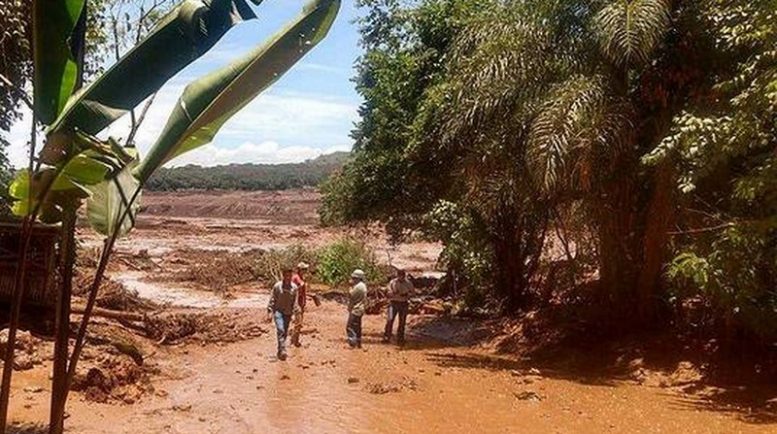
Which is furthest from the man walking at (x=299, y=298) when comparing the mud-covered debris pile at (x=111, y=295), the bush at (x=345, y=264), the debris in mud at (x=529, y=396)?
the bush at (x=345, y=264)

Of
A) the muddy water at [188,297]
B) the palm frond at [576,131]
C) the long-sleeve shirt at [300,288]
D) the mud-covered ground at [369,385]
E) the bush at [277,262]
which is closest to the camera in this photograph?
the mud-covered ground at [369,385]

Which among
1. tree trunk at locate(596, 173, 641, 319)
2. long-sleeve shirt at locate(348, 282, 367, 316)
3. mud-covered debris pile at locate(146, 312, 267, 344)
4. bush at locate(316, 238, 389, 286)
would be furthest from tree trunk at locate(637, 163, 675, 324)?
bush at locate(316, 238, 389, 286)

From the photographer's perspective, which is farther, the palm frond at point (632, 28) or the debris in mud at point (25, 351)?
the debris in mud at point (25, 351)

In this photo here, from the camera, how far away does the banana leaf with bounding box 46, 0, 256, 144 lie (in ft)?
14.5

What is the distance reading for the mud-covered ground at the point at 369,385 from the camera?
365 inches

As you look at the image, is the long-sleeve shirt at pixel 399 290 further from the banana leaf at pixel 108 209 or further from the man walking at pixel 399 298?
the banana leaf at pixel 108 209

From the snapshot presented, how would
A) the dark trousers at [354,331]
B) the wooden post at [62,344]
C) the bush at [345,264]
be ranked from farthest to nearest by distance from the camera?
1. the bush at [345,264]
2. the dark trousers at [354,331]
3. the wooden post at [62,344]

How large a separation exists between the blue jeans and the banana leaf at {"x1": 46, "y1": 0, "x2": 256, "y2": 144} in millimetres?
8451

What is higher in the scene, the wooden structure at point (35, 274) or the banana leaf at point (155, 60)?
the banana leaf at point (155, 60)

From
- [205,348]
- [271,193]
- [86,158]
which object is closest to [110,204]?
[86,158]

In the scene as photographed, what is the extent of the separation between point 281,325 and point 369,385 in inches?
86.8

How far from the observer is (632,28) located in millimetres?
10828

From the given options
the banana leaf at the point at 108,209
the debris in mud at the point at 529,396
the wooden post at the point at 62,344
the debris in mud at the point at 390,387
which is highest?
the banana leaf at the point at 108,209

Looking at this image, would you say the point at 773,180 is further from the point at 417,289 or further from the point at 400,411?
the point at 417,289
